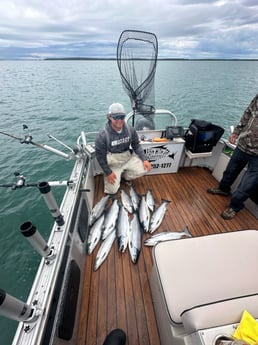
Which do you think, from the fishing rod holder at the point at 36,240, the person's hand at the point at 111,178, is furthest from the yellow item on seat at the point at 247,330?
the person's hand at the point at 111,178

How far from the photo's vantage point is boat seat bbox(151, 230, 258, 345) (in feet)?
2.96

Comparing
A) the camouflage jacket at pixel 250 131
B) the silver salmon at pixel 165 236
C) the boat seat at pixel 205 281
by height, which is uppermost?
the camouflage jacket at pixel 250 131

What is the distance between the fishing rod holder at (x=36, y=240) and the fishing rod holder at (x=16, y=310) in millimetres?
285

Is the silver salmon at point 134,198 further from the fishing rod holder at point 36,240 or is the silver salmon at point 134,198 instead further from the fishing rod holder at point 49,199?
the fishing rod holder at point 36,240

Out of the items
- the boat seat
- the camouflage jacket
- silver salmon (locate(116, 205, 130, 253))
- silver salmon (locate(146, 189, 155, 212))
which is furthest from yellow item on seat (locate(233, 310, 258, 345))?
the camouflage jacket

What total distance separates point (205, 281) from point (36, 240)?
45.5 inches

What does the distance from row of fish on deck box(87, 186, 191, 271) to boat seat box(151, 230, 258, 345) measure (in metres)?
0.84

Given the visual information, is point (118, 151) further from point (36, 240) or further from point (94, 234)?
point (36, 240)

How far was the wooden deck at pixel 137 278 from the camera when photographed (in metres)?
1.54

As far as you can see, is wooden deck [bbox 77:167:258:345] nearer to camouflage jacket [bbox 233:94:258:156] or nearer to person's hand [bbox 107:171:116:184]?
person's hand [bbox 107:171:116:184]

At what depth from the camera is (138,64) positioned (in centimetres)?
314

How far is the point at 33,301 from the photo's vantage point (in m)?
1.02

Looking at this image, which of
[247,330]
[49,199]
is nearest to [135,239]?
[49,199]

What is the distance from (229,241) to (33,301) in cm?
148
